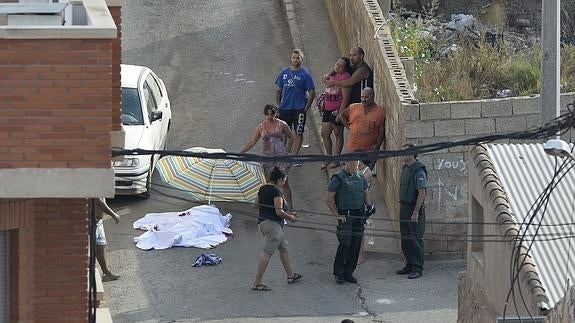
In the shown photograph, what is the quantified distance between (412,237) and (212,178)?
3.12 m

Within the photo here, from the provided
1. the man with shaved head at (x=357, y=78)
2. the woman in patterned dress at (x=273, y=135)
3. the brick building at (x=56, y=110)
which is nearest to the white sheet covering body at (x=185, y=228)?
the woman in patterned dress at (x=273, y=135)

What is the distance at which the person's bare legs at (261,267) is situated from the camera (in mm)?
17250

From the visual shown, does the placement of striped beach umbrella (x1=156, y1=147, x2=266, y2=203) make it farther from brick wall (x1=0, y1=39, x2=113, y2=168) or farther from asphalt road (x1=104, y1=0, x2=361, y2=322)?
brick wall (x1=0, y1=39, x2=113, y2=168)

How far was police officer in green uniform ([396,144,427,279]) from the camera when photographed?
17.8 meters

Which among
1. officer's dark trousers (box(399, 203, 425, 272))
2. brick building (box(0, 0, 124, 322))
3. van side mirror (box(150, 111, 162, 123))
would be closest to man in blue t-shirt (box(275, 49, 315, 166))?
van side mirror (box(150, 111, 162, 123))

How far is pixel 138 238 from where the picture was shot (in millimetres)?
19062

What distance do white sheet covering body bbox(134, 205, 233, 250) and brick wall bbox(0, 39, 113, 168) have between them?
8.01 m

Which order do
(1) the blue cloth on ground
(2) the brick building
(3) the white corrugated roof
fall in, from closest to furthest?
(2) the brick building → (3) the white corrugated roof → (1) the blue cloth on ground

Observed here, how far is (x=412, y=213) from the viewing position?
1797 cm

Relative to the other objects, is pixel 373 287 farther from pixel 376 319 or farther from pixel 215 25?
pixel 215 25

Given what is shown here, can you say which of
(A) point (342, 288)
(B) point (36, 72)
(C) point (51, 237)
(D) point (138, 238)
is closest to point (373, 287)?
(A) point (342, 288)

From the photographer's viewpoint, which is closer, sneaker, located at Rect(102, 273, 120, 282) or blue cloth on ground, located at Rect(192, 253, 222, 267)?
sneaker, located at Rect(102, 273, 120, 282)

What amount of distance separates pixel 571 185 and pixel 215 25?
13807mm

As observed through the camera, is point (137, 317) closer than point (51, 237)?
No
